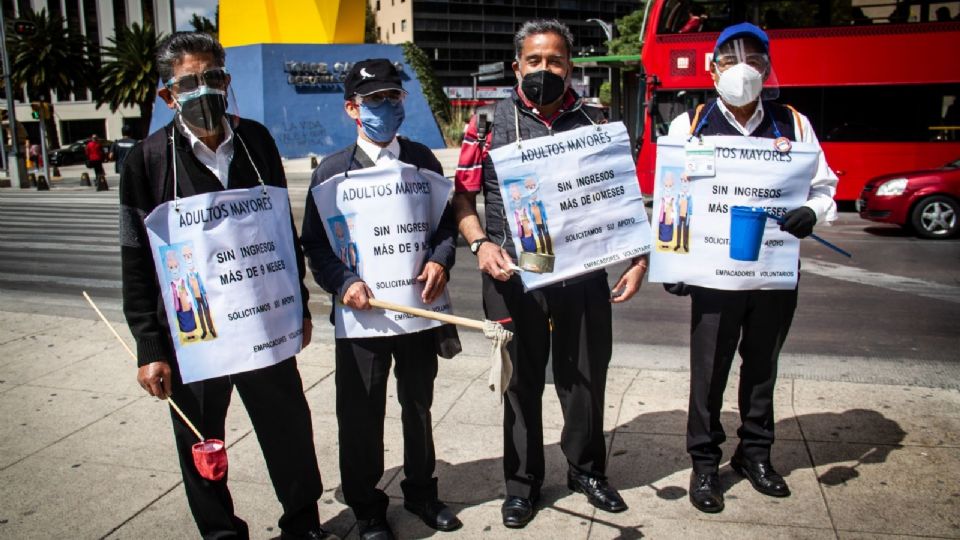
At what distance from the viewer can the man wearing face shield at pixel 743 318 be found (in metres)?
3.54

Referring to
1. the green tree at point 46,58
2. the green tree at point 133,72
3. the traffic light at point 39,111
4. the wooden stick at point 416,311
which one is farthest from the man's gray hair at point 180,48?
the green tree at point 133,72

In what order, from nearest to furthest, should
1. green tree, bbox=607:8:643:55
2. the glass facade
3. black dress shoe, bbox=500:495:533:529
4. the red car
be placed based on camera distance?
black dress shoe, bbox=500:495:533:529 < the red car < green tree, bbox=607:8:643:55 < the glass facade

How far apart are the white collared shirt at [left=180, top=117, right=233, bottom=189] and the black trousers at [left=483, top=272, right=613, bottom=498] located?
1.19 m

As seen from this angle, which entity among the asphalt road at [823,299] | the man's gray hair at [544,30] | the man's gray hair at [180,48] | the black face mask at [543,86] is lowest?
the asphalt road at [823,299]

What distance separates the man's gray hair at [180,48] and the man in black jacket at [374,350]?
0.59m

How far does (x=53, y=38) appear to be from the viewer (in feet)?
175

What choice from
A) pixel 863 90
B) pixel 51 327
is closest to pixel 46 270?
pixel 51 327

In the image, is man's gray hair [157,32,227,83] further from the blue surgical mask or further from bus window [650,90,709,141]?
bus window [650,90,709,141]

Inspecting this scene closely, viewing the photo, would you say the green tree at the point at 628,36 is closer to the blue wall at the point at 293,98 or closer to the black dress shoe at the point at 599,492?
the blue wall at the point at 293,98

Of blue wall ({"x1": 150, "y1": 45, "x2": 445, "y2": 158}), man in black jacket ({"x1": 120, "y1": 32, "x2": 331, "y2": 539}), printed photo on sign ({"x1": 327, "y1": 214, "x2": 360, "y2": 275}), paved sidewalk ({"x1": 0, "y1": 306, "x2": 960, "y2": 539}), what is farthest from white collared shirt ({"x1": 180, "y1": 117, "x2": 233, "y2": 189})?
blue wall ({"x1": 150, "y1": 45, "x2": 445, "y2": 158})

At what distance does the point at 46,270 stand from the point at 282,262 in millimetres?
9188

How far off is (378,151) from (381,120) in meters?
0.13

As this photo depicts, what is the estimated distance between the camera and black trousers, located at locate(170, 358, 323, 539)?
9.78ft

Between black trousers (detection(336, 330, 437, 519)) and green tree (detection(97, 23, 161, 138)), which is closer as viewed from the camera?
black trousers (detection(336, 330, 437, 519))
